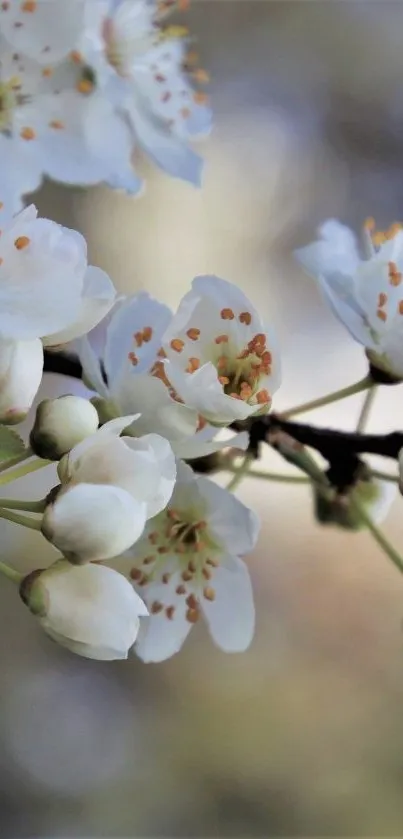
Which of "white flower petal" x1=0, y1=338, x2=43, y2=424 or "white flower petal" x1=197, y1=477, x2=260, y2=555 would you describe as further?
"white flower petal" x1=197, y1=477, x2=260, y2=555

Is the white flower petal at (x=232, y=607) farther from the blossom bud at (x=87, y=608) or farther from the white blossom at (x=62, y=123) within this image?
the white blossom at (x=62, y=123)

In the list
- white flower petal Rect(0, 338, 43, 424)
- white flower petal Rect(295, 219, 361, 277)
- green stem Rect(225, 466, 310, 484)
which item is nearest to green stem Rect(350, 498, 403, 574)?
green stem Rect(225, 466, 310, 484)

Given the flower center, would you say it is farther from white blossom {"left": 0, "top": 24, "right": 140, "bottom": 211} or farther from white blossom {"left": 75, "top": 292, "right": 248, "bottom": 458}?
white blossom {"left": 0, "top": 24, "right": 140, "bottom": 211}

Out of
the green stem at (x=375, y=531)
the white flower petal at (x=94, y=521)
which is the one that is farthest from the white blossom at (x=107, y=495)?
the green stem at (x=375, y=531)

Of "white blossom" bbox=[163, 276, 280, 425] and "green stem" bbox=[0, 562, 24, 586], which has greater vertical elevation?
"white blossom" bbox=[163, 276, 280, 425]

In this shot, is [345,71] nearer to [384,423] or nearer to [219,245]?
[219,245]


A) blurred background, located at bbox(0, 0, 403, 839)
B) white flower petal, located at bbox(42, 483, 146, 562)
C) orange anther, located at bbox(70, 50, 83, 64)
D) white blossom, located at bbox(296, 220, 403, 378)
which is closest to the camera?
white flower petal, located at bbox(42, 483, 146, 562)

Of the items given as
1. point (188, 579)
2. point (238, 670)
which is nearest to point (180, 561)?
point (188, 579)
